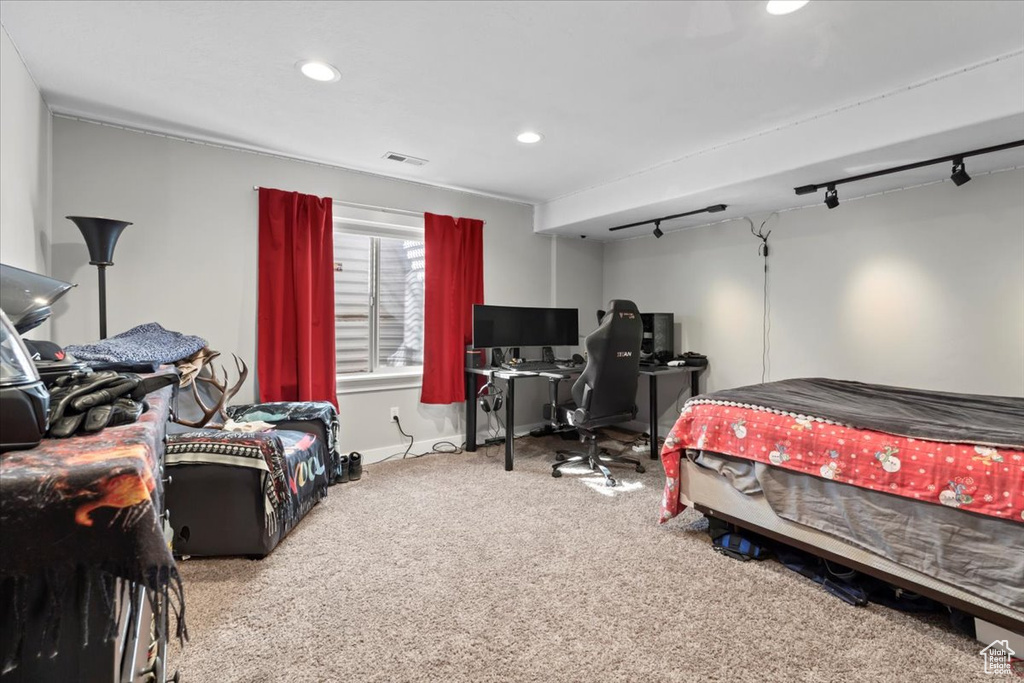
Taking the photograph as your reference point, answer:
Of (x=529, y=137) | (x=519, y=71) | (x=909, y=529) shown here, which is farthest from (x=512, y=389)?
(x=909, y=529)

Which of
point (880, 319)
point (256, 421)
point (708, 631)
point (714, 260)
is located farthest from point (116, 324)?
point (880, 319)

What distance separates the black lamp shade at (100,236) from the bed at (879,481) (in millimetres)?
3207

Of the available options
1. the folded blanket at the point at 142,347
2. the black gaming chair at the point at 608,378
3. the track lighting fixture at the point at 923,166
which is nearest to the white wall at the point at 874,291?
the track lighting fixture at the point at 923,166

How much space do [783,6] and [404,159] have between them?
2491mm

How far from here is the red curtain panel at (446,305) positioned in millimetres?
3996

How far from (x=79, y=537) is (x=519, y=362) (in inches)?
141

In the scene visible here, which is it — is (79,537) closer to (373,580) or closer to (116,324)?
(373,580)

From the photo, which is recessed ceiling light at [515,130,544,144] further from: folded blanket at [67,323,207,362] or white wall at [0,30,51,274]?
white wall at [0,30,51,274]

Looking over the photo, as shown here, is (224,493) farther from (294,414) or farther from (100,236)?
(100,236)

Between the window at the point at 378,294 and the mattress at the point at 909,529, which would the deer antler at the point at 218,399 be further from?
the mattress at the point at 909,529

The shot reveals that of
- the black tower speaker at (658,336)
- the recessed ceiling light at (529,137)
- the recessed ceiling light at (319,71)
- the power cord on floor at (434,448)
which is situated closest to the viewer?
the recessed ceiling light at (319,71)

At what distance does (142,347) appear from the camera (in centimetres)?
227

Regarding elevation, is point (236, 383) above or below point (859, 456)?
above

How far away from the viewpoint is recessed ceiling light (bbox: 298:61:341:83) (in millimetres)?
2154
